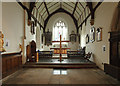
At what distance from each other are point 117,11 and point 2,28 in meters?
4.49

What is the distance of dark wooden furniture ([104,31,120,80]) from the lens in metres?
3.66

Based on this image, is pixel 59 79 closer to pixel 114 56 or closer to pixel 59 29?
pixel 114 56

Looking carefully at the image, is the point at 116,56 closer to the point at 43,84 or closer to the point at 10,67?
the point at 43,84

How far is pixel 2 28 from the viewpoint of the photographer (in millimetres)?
4043

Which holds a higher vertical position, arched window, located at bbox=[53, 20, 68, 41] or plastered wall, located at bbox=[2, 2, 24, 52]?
arched window, located at bbox=[53, 20, 68, 41]

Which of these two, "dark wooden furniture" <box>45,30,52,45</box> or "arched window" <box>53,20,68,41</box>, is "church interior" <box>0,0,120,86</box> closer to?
"dark wooden furniture" <box>45,30,52,45</box>

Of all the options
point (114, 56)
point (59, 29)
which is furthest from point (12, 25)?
point (59, 29)

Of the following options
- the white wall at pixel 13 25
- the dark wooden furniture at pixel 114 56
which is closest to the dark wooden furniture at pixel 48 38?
the white wall at pixel 13 25

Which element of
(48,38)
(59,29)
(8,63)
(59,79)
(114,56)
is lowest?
(59,79)

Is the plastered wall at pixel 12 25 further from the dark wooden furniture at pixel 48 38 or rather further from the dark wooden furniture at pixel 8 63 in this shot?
the dark wooden furniture at pixel 48 38

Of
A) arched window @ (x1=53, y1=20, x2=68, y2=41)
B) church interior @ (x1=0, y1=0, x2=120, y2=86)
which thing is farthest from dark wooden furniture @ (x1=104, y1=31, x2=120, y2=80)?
arched window @ (x1=53, y1=20, x2=68, y2=41)

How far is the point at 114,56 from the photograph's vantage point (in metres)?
4.07

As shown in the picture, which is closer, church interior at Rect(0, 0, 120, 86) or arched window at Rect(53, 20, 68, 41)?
church interior at Rect(0, 0, 120, 86)

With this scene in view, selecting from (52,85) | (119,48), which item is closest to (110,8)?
(119,48)
